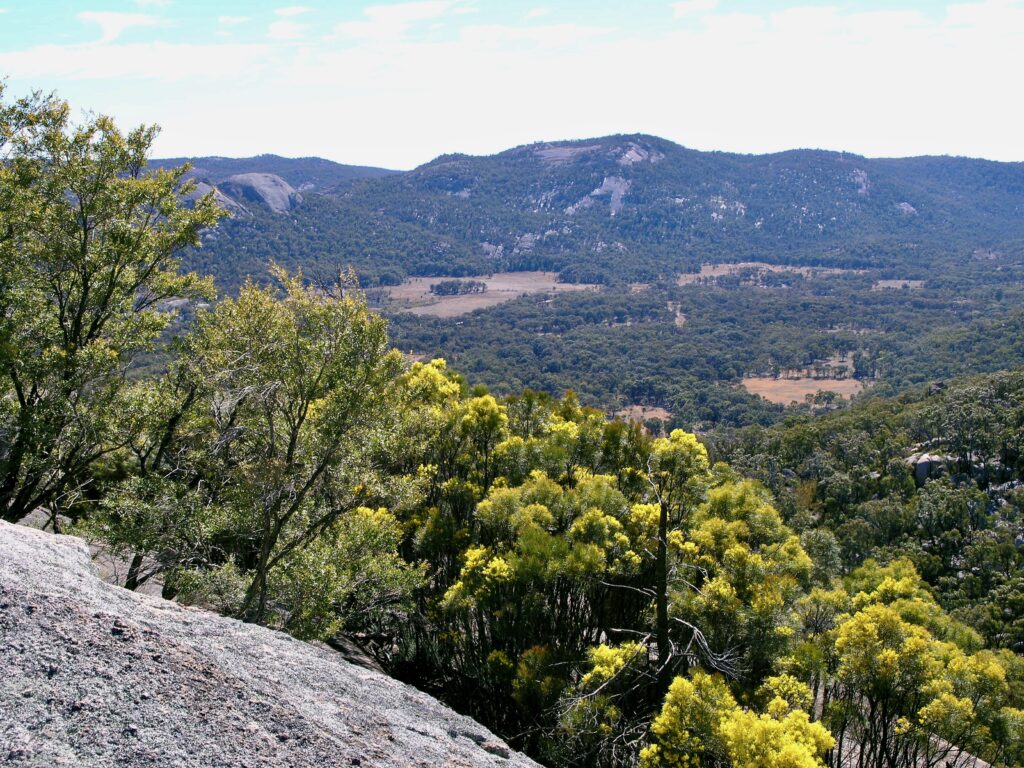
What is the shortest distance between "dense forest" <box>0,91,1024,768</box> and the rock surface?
142 inches

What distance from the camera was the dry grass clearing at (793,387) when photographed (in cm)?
16125

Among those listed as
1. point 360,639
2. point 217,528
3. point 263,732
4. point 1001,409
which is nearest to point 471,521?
point 360,639

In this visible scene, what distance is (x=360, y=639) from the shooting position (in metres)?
17.3

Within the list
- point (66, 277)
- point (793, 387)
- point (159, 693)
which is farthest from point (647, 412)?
point (159, 693)

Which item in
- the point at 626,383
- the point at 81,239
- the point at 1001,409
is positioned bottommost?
the point at 626,383

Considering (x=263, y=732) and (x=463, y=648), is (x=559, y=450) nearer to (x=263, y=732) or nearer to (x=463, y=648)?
(x=463, y=648)

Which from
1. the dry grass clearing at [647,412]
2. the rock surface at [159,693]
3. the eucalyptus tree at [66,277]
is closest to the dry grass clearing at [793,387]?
the dry grass clearing at [647,412]

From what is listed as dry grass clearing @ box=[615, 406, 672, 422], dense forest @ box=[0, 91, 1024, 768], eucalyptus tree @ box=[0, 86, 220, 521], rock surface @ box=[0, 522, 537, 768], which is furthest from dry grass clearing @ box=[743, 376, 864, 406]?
rock surface @ box=[0, 522, 537, 768]

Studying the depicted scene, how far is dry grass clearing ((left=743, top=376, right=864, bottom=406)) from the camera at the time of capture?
529 ft

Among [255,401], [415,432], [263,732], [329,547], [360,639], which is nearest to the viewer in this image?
[263,732]

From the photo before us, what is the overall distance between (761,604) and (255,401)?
952cm

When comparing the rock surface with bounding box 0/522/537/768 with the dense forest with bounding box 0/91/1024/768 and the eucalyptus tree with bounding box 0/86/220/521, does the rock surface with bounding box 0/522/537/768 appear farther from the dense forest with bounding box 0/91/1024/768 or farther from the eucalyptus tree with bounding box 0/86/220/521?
the eucalyptus tree with bounding box 0/86/220/521

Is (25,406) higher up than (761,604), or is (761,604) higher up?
(25,406)

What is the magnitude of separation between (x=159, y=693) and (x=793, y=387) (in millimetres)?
180453
